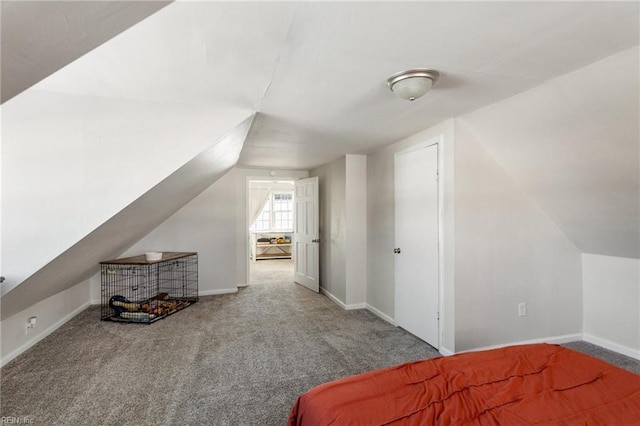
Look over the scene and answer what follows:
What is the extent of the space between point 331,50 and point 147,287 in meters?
4.67

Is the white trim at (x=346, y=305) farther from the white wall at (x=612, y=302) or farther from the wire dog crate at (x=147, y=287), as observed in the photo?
the white wall at (x=612, y=302)

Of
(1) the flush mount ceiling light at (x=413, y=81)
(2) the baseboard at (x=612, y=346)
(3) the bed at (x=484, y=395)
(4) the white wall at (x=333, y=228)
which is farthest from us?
(4) the white wall at (x=333, y=228)

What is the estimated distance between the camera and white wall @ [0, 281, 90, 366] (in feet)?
9.38

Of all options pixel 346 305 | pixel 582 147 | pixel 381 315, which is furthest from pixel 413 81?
pixel 346 305

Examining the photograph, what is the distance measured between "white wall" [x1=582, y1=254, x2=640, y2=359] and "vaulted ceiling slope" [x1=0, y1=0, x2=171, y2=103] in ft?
13.5

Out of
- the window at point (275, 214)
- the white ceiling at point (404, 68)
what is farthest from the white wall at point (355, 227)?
the window at point (275, 214)

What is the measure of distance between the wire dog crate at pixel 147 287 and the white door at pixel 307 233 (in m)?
1.83

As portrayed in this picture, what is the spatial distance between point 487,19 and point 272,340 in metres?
3.18

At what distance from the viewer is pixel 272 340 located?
335 centimetres

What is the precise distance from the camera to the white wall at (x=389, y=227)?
9.40 ft

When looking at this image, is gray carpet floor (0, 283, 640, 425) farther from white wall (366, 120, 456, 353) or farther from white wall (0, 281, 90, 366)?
white wall (366, 120, 456, 353)

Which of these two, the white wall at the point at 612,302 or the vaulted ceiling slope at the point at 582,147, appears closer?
the vaulted ceiling slope at the point at 582,147

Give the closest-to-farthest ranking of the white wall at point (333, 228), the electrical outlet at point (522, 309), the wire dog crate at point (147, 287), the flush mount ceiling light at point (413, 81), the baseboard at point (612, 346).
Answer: the flush mount ceiling light at point (413, 81), the baseboard at point (612, 346), the electrical outlet at point (522, 309), the wire dog crate at point (147, 287), the white wall at point (333, 228)

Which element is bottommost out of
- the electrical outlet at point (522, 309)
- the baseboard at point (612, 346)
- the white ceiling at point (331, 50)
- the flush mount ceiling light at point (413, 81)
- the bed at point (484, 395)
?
the baseboard at point (612, 346)
